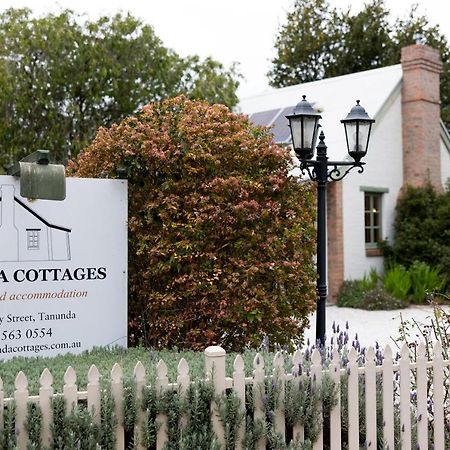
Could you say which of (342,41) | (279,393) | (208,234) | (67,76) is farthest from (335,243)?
(342,41)

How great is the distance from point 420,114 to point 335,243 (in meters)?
4.64

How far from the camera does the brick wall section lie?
56.0ft

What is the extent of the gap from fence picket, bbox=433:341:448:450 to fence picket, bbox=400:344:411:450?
422 millimetres

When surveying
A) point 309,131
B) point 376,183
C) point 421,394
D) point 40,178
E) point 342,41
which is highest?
point 342,41

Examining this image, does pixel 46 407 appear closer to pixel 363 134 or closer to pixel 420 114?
pixel 363 134

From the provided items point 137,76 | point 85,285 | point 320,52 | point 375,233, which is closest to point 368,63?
point 320,52

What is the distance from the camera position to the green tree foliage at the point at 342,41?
29.2m

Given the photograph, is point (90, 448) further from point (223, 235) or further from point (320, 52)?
point (320, 52)

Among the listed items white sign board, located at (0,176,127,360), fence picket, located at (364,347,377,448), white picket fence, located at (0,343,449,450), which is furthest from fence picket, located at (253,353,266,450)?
white sign board, located at (0,176,127,360)

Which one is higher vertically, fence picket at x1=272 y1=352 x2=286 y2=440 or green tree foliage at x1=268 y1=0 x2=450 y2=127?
green tree foliage at x1=268 y1=0 x2=450 y2=127

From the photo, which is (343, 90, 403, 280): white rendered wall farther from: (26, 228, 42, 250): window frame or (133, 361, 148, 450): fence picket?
(133, 361, 148, 450): fence picket

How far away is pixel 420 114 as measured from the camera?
18.8 metres

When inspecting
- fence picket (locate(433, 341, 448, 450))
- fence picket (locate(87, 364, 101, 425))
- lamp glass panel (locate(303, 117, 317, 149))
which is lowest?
fence picket (locate(433, 341, 448, 450))

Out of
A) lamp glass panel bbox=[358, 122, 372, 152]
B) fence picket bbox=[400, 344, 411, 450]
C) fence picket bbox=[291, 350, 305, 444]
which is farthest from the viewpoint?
lamp glass panel bbox=[358, 122, 372, 152]
